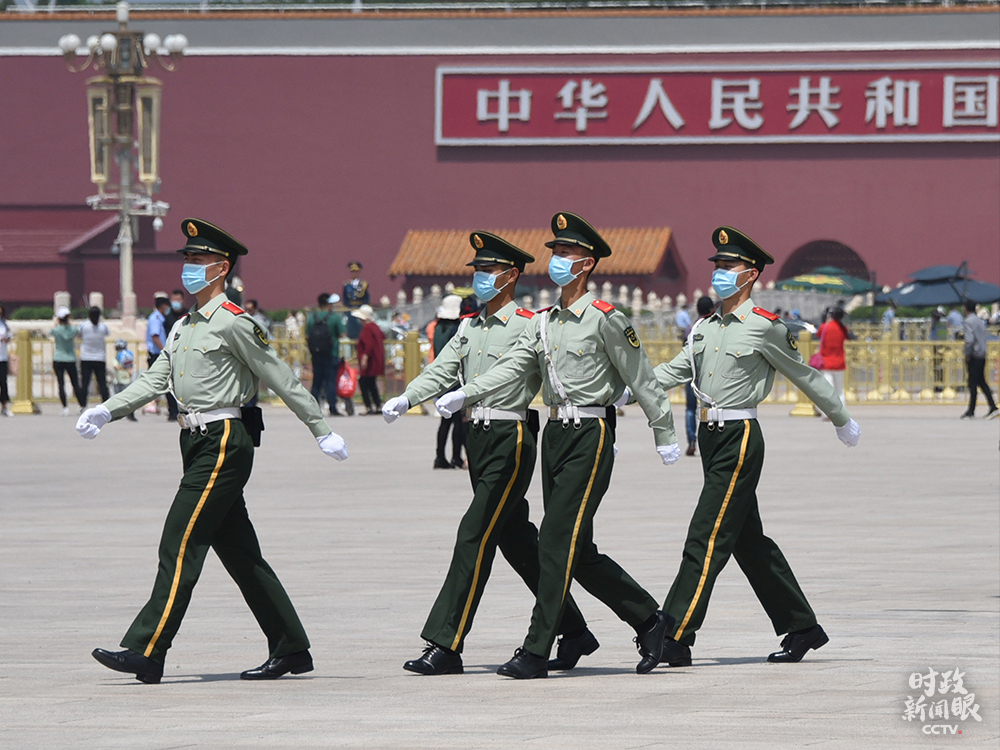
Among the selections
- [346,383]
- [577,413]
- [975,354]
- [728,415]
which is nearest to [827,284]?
[975,354]

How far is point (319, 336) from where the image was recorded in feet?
71.2

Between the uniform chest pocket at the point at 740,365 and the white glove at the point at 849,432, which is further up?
the uniform chest pocket at the point at 740,365

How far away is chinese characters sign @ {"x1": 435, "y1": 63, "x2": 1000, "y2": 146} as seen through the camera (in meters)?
39.3

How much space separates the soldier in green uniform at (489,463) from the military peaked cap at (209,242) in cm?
82

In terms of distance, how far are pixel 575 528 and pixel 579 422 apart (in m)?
0.37

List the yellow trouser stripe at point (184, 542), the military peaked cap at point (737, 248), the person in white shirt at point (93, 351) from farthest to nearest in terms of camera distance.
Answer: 1. the person in white shirt at point (93, 351)
2. the military peaked cap at point (737, 248)
3. the yellow trouser stripe at point (184, 542)

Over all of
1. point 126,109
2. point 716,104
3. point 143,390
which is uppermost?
point 716,104

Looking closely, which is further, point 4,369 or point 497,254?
point 4,369

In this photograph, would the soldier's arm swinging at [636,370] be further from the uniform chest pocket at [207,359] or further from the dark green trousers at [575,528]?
the uniform chest pocket at [207,359]

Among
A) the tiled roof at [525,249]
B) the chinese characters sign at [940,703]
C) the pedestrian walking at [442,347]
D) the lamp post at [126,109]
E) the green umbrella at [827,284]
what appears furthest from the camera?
the tiled roof at [525,249]

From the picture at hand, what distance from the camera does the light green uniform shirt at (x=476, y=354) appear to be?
6.42m

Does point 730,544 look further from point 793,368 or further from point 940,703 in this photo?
point 940,703

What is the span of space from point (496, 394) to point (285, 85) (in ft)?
119

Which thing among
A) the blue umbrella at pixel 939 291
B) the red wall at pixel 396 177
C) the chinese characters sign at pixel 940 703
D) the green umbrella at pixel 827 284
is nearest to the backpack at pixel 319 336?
the blue umbrella at pixel 939 291
